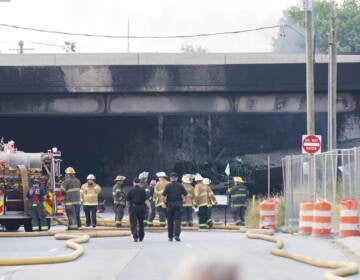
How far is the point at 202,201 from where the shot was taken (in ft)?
106

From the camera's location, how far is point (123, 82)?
46.6 meters

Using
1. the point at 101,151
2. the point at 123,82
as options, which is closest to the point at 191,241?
the point at 123,82

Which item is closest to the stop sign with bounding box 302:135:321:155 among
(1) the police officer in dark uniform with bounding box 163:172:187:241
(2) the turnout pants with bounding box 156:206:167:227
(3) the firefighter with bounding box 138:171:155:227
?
(2) the turnout pants with bounding box 156:206:167:227

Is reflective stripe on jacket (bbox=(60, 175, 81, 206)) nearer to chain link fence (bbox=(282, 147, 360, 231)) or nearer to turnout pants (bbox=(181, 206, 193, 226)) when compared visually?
turnout pants (bbox=(181, 206, 193, 226))

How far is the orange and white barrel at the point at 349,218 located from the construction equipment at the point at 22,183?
30.8 feet

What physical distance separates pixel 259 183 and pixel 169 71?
1003cm

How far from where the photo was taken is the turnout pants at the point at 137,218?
2484cm

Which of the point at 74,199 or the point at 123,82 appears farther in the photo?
the point at 123,82

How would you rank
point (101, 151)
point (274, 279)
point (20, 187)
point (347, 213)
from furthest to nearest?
point (101, 151)
point (20, 187)
point (347, 213)
point (274, 279)

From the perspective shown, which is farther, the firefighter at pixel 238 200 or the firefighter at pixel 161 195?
the firefighter at pixel 238 200

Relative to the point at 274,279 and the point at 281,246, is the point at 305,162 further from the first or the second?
the point at 274,279

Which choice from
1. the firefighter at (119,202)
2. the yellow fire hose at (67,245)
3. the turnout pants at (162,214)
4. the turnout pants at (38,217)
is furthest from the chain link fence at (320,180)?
the turnout pants at (38,217)

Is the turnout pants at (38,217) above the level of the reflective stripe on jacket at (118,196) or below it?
below

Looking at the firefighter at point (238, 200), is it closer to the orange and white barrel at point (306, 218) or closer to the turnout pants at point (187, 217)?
the turnout pants at point (187, 217)
